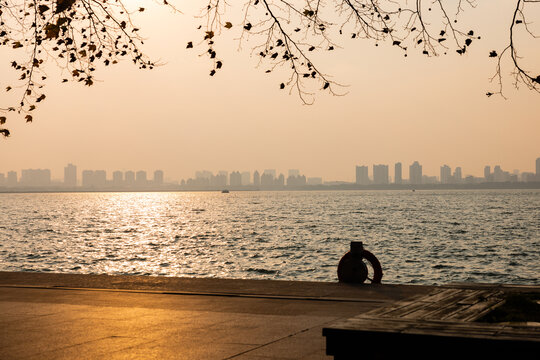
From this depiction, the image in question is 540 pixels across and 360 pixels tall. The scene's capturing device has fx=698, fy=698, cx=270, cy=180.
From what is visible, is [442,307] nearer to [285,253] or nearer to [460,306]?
[460,306]

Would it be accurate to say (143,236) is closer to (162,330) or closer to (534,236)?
(534,236)

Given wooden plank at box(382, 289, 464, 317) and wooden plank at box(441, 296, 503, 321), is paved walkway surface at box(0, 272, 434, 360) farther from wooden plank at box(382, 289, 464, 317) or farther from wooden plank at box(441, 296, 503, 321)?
wooden plank at box(441, 296, 503, 321)

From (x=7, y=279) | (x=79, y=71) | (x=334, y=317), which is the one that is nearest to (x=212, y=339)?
(x=334, y=317)

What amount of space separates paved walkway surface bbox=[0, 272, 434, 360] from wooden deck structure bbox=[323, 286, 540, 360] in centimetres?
145

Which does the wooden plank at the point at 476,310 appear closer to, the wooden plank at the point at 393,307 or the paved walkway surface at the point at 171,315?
the wooden plank at the point at 393,307

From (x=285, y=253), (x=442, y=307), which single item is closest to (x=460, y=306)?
(x=442, y=307)

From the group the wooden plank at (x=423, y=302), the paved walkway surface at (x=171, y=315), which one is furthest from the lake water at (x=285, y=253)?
the wooden plank at (x=423, y=302)

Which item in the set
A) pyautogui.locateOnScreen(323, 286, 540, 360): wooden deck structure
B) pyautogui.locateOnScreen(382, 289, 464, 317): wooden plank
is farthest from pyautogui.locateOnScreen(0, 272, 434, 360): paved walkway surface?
pyautogui.locateOnScreen(323, 286, 540, 360): wooden deck structure

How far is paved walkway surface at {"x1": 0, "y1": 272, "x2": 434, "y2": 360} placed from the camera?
856cm

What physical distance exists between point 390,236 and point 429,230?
33.5ft

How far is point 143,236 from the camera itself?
235ft

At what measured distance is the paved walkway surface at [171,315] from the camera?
856 cm

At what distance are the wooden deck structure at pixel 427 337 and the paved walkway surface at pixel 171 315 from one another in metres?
1.45

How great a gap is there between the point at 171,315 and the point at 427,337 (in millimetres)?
6419
